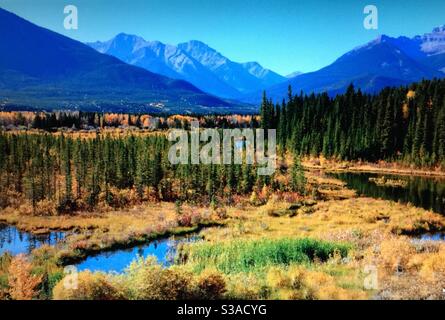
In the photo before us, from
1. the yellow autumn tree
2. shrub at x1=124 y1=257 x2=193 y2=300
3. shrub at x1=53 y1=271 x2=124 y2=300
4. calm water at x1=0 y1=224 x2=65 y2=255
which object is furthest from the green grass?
calm water at x1=0 y1=224 x2=65 y2=255

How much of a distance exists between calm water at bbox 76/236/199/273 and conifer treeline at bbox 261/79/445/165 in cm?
6084

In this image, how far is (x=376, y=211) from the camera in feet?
151

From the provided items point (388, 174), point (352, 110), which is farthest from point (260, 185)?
point (352, 110)

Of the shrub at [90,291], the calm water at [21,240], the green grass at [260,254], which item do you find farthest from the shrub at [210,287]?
the calm water at [21,240]

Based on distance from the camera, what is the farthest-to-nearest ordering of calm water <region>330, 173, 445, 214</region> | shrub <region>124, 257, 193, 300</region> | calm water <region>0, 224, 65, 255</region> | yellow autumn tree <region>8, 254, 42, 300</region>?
calm water <region>330, 173, 445, 214</region> → calm water <region>0, 224, 65, 255</region> → yellow autumn tree <region>8, 254, 42, 300</region> → shrub <region>124, 257, 193, 300</region>

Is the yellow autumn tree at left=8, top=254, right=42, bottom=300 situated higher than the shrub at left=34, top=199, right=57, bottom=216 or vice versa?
the yellow autumn tree at left=8, top=254, right=42, bottom=300

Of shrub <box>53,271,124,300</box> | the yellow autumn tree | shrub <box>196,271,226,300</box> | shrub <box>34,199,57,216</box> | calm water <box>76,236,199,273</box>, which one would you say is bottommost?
calm water <box>76,236,199,273</box>

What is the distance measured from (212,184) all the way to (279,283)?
122 ft

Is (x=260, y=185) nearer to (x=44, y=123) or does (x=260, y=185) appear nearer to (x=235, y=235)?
(x=235, y=235)

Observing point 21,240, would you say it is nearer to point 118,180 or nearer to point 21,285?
point 21,285

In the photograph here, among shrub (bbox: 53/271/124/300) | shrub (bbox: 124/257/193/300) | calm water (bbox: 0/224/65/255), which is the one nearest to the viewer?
shrub (bbox: 53/271/124/300)

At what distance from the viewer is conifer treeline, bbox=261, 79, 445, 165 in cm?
8225

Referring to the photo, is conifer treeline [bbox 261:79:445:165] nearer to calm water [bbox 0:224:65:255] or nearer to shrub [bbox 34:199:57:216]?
shrub [bbox 34:199:57:216]
